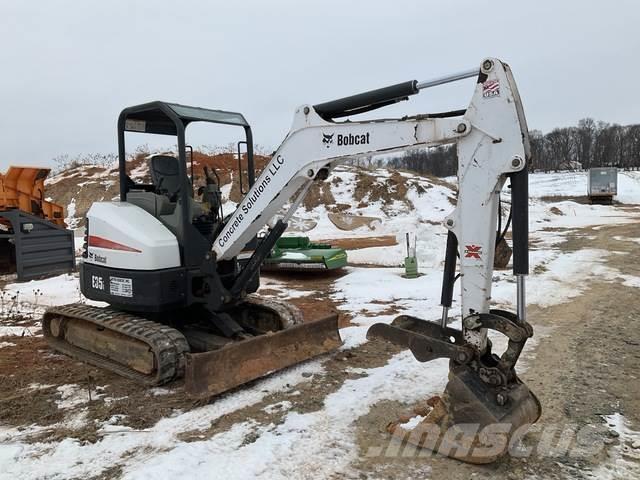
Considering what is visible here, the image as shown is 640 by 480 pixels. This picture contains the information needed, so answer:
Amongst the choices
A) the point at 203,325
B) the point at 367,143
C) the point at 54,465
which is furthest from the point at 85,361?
the point at 367,143

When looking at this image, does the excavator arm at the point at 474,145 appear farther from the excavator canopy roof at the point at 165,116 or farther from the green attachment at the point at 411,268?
the green attachment at the point at 411,268

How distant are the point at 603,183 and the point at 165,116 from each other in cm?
4044

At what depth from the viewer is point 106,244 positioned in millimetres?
5328

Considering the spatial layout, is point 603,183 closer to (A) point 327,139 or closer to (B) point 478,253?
(A) point 327,139

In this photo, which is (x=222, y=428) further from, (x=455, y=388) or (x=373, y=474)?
(x=455, y=388)

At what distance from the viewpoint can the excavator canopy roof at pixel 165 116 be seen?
5.12m

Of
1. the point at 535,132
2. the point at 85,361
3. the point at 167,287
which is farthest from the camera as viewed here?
the point at 535,132

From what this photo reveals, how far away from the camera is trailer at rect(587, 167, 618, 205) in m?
38.8

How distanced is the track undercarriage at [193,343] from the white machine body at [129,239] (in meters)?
0.57

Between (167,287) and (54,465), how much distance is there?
1905mm

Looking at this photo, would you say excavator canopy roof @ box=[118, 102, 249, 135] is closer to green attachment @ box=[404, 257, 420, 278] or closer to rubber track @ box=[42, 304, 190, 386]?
rubber track @ box=[42, 304, 190, 386]

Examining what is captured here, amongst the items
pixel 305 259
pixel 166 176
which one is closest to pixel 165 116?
pixel 166 176

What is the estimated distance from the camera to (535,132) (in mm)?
98188

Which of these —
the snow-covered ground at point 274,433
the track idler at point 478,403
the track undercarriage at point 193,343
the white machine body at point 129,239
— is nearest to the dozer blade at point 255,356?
the track undercarriage at point 193,343
